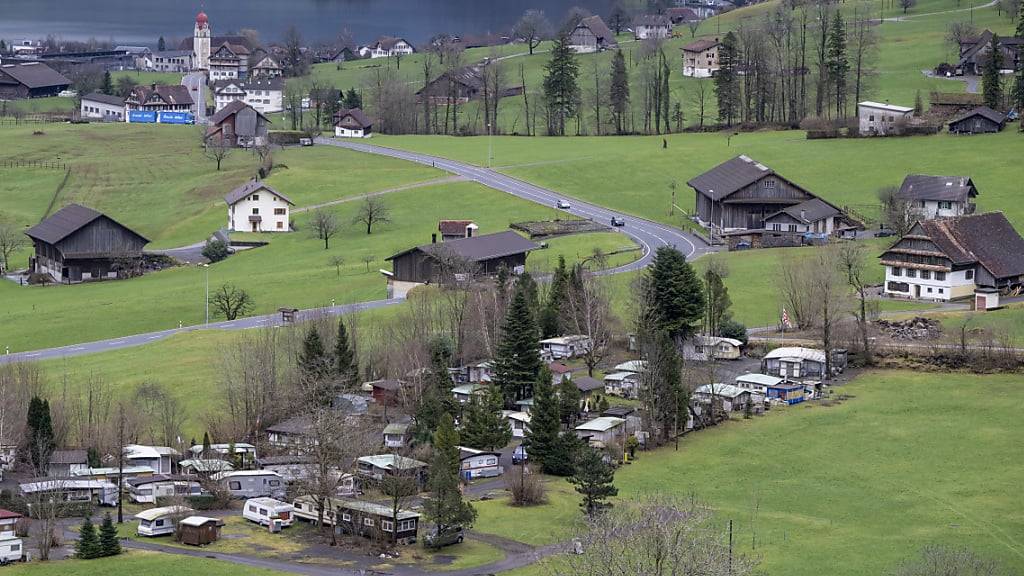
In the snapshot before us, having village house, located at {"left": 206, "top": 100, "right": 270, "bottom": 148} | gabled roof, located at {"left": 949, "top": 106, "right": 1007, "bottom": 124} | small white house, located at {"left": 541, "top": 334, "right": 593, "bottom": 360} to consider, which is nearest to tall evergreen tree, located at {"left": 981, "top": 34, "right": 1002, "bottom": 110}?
gabled roof, located at {"left": 949, "top": 106, "right": 1007, "bottom": 124}

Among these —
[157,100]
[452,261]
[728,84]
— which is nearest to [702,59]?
[728,84]

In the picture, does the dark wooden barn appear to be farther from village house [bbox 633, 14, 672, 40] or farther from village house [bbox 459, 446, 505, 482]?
village house [bbox 633, 14, 672, 40]

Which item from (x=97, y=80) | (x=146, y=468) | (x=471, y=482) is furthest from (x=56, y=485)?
(x=97, y=80)

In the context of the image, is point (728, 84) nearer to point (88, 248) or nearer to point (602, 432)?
point (88, 248)

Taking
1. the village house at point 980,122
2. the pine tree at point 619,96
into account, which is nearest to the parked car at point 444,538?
the village house at point 980,122

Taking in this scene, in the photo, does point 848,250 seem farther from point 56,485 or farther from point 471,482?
point 56,485
